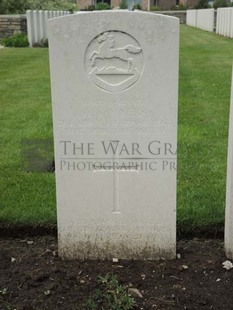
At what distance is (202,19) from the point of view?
2691 cm

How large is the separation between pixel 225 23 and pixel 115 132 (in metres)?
18.2

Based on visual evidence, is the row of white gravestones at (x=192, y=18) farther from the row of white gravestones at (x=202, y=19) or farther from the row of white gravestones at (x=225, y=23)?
the row of white gravestones at (x=225, y=23)

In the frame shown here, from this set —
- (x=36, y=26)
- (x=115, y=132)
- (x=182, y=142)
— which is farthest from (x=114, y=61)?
(x=36, y=26)

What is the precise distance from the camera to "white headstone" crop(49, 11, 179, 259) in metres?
2.93

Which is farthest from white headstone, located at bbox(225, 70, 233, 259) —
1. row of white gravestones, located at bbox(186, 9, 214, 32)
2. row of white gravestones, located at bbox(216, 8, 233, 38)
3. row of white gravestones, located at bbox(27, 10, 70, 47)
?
row of white gravestones, located at bbox(186, 9, 214, 32)

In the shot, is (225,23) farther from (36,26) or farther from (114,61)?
(114,61)

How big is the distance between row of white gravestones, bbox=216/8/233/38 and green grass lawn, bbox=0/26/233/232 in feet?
26.9

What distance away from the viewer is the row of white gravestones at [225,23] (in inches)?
740

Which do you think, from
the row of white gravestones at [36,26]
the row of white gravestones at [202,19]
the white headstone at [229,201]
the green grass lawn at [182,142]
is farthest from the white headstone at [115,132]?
the row of white gravestones at [202,19]

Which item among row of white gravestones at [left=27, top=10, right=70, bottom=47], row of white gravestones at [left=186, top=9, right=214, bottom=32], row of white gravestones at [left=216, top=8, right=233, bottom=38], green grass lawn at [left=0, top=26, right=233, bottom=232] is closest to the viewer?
green grass lawn at [left=0, top=26, right=233, bottom=232]

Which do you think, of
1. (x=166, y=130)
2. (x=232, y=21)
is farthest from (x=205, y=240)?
(x=232, y=21)

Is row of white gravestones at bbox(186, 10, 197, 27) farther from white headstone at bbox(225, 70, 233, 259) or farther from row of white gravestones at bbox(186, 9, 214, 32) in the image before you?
white headstone at bbox(225, 70, 233, 259)

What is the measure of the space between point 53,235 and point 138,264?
2.46ft

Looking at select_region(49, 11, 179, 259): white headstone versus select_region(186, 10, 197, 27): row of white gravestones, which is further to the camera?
select_region(186, 10, 197, 27): row of white gravestones
